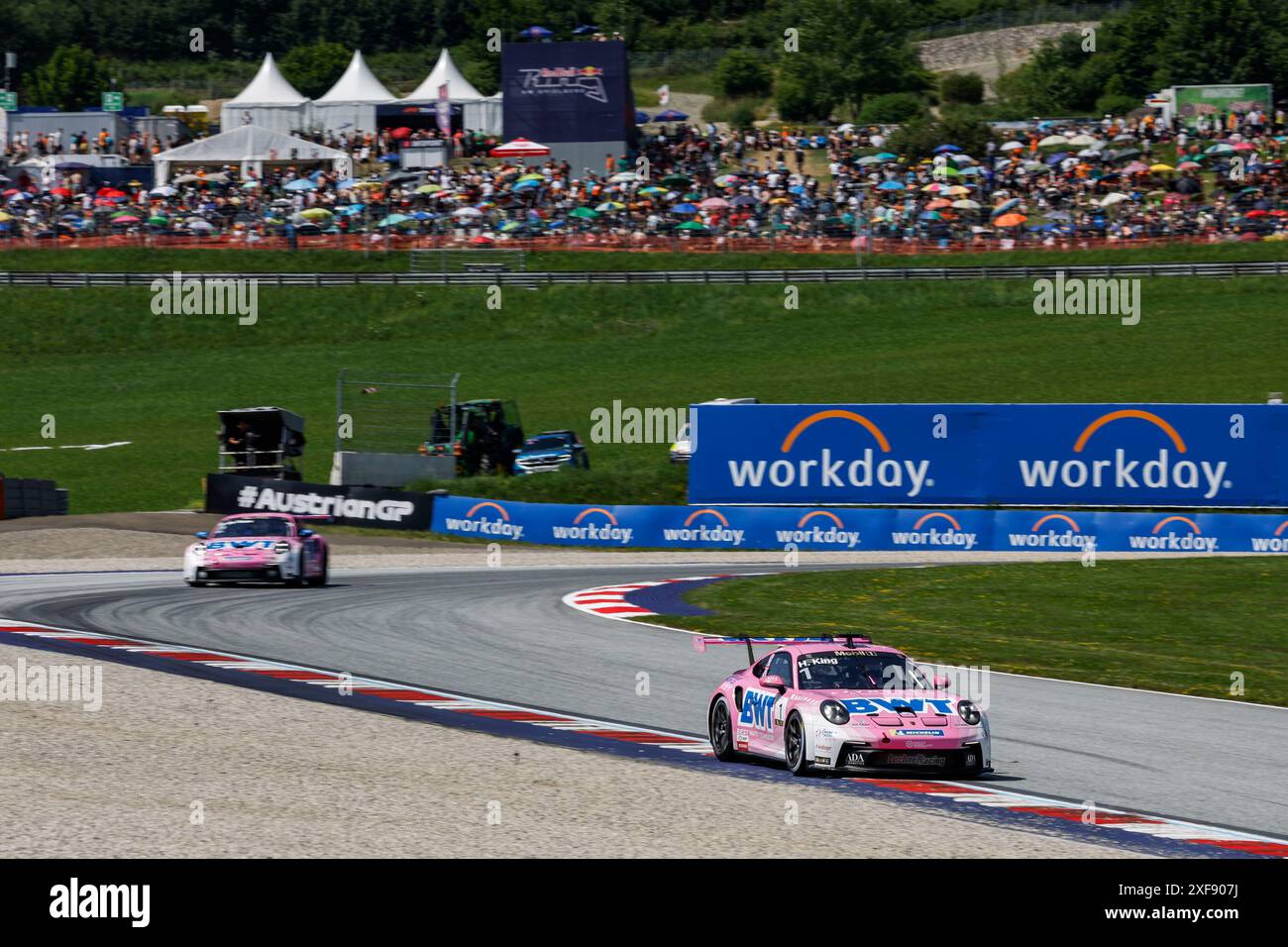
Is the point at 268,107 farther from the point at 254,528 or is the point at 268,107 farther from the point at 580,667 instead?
the point at 580,667

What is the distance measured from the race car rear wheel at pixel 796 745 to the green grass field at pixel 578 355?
27.7 meters

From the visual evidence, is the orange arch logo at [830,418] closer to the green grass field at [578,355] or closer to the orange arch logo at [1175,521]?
the orange arch logo at [1175,521]

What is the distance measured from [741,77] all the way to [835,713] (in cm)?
10501

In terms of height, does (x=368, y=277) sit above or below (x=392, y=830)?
above

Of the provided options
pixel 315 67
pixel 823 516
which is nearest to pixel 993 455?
pixel 823 516

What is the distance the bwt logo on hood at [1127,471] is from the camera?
33.3m

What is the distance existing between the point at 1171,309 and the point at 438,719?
1879 inches

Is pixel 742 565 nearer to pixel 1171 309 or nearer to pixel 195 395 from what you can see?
pixel 195 395

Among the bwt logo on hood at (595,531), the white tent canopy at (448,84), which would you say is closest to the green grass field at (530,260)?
the white tent canopy at (448,84)

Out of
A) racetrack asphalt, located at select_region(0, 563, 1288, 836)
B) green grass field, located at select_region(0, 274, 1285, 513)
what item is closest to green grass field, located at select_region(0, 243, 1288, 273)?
green grass field, located at select_region(0, 274, 1285, 513)

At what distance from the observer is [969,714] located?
12.2 metres

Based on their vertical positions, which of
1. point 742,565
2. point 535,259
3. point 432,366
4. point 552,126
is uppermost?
point 552,126
